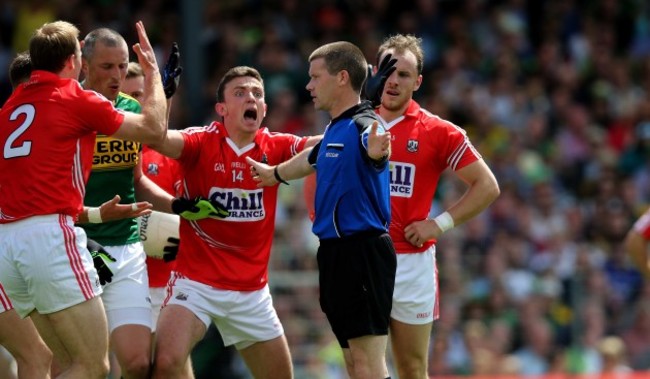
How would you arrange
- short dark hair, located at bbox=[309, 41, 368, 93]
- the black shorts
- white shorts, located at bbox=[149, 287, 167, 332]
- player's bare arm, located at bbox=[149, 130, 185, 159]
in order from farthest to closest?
white shorts, located at bbox=[149, 287, 167, 332] → player's bare arm, located at bbox=[149, 130, 185, 159] → short dark hair, located at bbox=[309, 41, 368, 93] → the black shorts

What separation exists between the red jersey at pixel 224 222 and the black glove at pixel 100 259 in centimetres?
54

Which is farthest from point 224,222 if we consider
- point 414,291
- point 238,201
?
point 414,291

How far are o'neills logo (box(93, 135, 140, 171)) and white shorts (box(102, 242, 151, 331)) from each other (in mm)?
529

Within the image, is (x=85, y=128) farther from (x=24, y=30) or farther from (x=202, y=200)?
Result: (x=24, y=30)

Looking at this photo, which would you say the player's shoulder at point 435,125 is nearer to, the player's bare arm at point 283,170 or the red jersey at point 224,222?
the player's bare arm at point 283,170

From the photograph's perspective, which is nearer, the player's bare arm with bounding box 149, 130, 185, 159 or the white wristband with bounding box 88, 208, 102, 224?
the white wristband with bounding box 88, 208, 102, 224

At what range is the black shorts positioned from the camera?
7.37 meters

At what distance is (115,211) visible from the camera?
7629mm

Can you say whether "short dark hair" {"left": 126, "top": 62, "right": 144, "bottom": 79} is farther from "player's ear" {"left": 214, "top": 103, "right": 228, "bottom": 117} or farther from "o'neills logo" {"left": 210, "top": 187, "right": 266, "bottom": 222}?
"o'neills logo" {"left": 210, "top": 187, "right": 266, "bottom": 222}

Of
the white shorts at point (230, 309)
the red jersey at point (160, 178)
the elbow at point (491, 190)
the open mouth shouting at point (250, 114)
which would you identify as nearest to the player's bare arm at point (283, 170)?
the open mouth shouting at point (250, 114)

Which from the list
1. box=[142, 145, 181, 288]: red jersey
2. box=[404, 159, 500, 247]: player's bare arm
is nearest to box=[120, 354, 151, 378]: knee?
box=[142, 145, 181, 288]: red jersey

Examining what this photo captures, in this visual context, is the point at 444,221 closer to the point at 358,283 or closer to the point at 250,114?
the point at 358,283

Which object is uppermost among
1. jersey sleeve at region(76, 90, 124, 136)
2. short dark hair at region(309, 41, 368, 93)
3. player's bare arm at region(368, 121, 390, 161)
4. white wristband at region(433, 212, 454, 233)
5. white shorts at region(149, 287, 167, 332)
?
short dark hair at region(309, 41, 368, 93)

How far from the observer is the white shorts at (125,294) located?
7.97 metres
